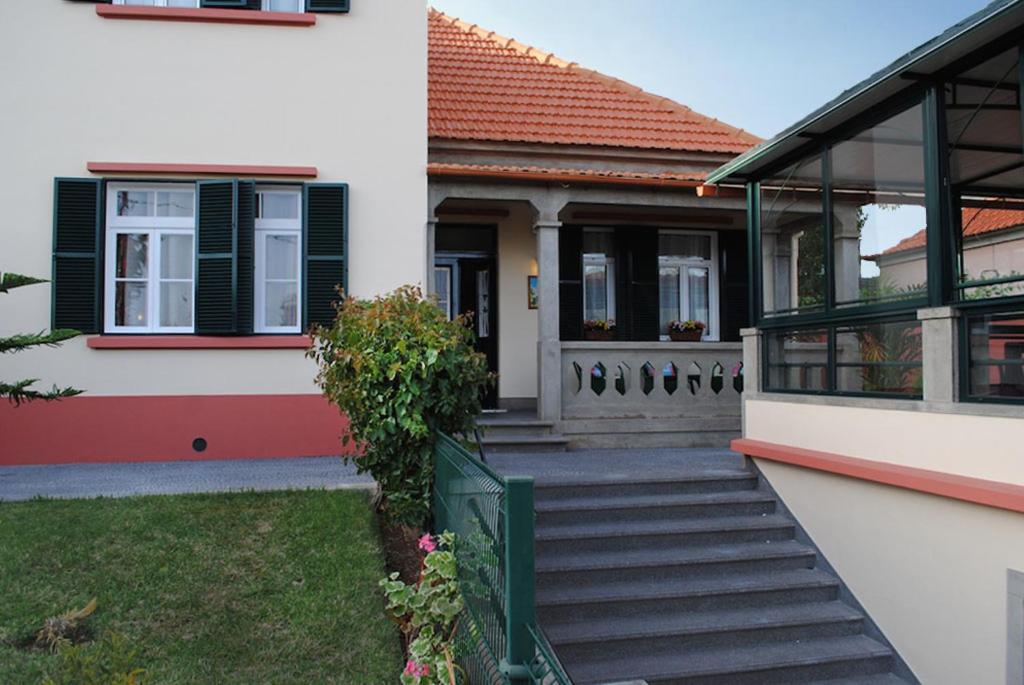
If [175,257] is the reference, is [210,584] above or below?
below

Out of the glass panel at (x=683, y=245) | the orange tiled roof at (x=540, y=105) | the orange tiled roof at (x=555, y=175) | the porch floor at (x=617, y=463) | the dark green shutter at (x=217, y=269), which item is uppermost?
the orange tiled roof at (x=540, y=105)

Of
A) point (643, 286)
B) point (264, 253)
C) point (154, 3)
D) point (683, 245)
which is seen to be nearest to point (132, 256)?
point (264, 253)

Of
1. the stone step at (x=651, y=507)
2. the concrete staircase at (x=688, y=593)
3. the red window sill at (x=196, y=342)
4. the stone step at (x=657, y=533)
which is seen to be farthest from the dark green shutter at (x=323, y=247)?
the stone step at (x=657, y=533)

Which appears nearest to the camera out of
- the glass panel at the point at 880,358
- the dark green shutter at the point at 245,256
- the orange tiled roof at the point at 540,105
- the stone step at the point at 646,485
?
the glass panel at the point at 880,358

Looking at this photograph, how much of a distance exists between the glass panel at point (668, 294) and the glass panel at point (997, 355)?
264 inches

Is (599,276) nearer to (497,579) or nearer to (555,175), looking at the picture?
(555,175)

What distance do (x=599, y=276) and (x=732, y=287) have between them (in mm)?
2072

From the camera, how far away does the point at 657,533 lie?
619 cm

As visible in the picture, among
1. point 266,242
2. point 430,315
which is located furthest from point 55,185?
point 430,315

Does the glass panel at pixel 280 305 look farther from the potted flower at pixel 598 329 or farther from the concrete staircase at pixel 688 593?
the potted flower at pixel 598 329

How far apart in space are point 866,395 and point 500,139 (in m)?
6.05

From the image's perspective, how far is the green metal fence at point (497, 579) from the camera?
9.73ft

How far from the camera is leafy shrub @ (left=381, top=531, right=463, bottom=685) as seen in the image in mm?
3734

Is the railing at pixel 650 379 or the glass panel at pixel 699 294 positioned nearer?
the railing at pixel 650 379
